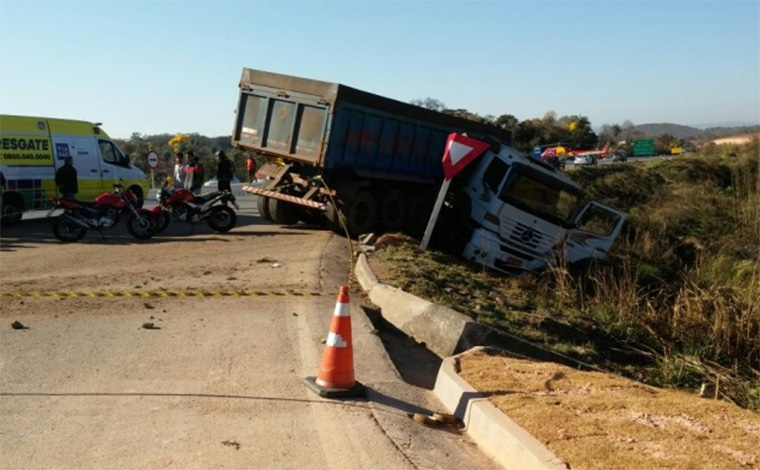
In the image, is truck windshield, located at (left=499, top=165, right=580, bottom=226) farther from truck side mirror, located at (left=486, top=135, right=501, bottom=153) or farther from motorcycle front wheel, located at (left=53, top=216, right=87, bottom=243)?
motorcycle front wheel, located at (left=53, top=216, right=87, bottom=243)

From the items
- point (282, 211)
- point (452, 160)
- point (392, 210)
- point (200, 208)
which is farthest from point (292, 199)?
point (452, 160)

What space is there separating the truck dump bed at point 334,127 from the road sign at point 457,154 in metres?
2.07

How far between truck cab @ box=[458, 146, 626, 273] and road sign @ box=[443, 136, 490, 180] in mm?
1135

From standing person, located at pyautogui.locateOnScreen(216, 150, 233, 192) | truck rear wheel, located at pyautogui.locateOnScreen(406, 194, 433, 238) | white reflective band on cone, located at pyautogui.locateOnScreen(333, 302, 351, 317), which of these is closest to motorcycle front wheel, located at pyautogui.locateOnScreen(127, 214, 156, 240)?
standing person, located at pyautogui.locateOnScreen(216, 150, 233, 192)

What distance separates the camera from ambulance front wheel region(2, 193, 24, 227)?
52.2 feet

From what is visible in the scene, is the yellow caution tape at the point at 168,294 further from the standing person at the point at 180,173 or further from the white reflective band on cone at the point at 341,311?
the standing person at the point at 180,173

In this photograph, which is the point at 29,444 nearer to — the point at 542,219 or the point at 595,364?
the point at 595,364

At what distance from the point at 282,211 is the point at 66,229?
14.5ft

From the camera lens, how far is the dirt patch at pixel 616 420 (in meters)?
4.07

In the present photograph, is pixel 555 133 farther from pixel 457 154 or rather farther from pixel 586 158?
pixel 457 154

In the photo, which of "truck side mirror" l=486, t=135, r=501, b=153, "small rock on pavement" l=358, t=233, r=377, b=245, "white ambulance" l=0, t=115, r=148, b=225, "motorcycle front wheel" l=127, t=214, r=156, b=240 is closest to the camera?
"small rock on pavement" l=358, t=233, r=377, b=245

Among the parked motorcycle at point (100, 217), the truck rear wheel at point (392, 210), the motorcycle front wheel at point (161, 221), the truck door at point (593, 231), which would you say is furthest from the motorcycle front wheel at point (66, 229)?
the truck door at point (593, 231)

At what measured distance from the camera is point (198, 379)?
5.89 meters

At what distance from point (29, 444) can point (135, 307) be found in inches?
148
